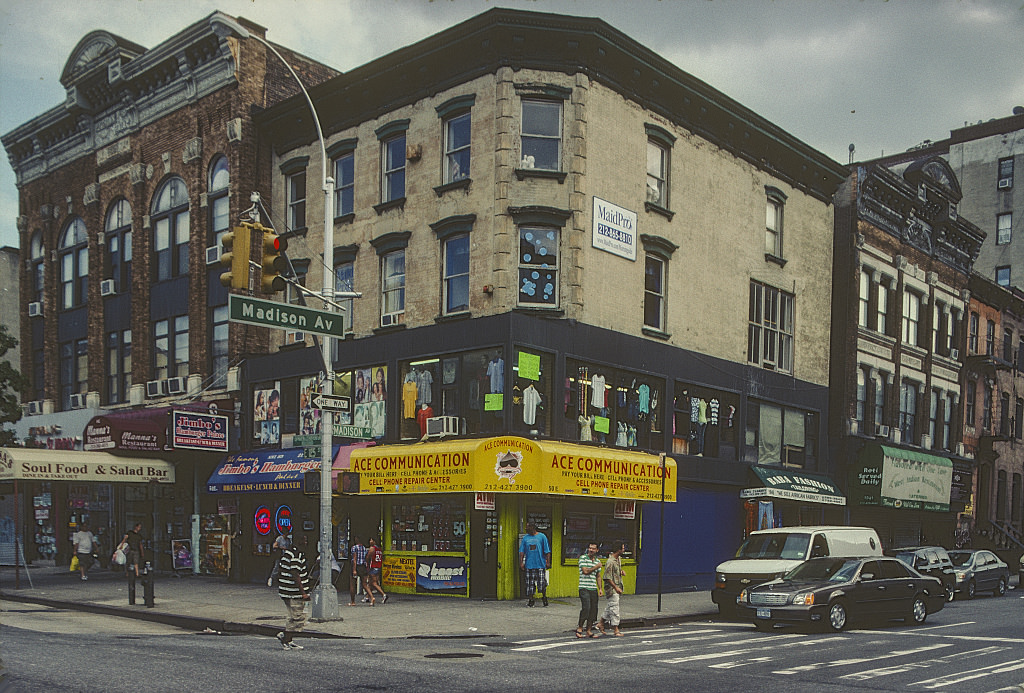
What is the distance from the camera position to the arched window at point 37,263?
36.9 meters

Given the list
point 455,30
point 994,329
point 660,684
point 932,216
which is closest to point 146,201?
point 455,30

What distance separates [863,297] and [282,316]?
2394 cm

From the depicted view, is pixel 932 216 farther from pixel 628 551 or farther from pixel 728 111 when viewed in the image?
pixel 628 551

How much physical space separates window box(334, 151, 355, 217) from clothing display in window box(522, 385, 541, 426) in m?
8.24

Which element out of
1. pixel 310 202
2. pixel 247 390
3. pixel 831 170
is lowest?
pixel 247 390

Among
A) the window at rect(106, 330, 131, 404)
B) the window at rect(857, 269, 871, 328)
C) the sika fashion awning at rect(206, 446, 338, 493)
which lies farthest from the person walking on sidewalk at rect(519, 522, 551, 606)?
the window at rect(106, 330, 131, 404)

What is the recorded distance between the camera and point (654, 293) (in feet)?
83.7

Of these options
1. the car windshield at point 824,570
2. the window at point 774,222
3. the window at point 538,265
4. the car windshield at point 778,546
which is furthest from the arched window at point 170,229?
the car windshield at point 824,570

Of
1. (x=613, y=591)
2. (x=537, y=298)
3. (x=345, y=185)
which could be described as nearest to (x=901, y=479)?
(x=537, y=298)

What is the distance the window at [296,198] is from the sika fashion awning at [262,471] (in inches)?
262

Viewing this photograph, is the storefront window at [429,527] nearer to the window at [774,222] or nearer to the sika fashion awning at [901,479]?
the window at [774,222]

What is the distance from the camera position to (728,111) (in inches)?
1084

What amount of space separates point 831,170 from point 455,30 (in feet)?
49.5

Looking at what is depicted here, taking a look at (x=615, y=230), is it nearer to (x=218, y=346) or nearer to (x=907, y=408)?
(x=218, y=346)
